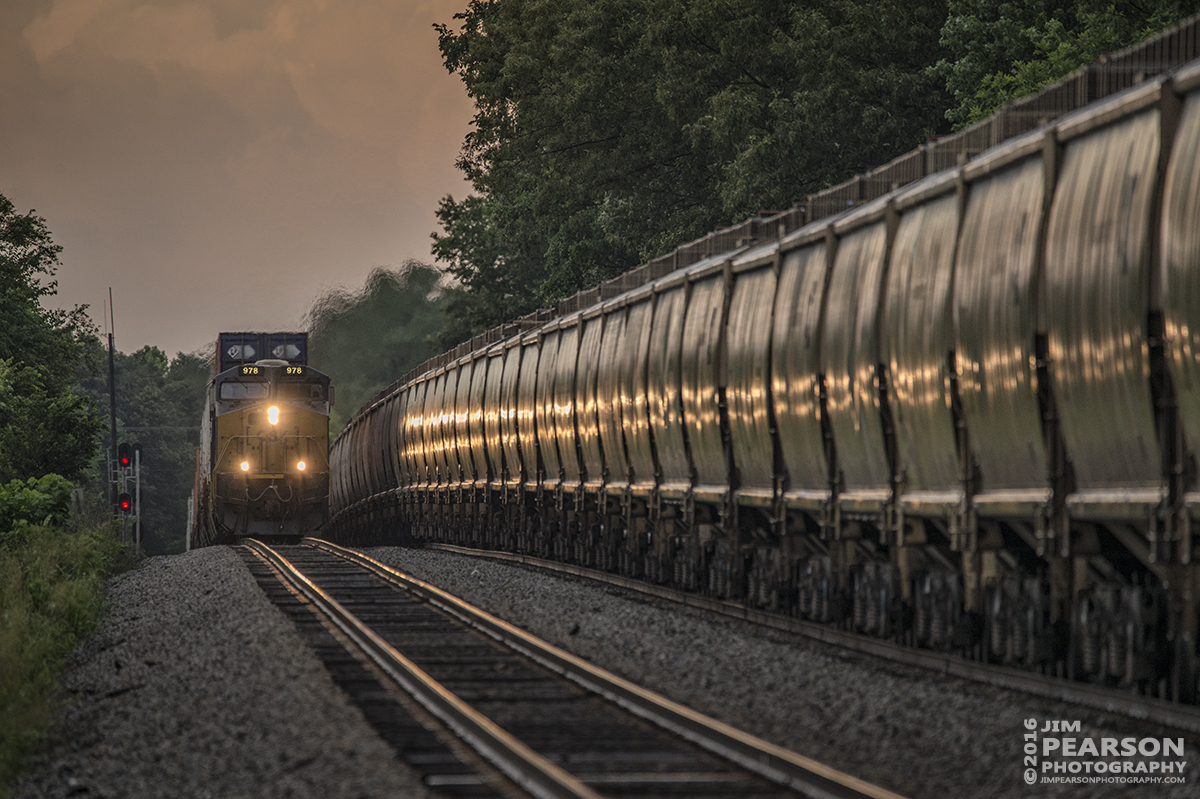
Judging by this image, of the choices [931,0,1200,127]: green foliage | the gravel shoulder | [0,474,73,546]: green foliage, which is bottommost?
the gravel shoulder

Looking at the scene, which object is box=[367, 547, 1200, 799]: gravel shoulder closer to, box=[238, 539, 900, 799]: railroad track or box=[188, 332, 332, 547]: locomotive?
box=[238, 539, 900, 799]: railroad track

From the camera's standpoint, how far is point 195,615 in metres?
17.2

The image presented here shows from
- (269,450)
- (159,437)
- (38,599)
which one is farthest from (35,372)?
(159,437)

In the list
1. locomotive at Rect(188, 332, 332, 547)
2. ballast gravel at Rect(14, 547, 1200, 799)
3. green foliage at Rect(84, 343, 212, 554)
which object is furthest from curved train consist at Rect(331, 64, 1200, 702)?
green foliage at Rect(84, 343, 212, 554)

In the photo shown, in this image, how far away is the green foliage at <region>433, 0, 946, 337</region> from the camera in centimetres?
3941

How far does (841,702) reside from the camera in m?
10.3

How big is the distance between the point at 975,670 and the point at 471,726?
4315 mm

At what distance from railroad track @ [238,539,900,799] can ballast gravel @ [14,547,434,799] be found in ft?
1.13

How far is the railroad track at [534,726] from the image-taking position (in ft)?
25.0

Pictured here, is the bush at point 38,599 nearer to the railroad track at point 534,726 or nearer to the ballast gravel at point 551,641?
the ballast gravel at point 551,641

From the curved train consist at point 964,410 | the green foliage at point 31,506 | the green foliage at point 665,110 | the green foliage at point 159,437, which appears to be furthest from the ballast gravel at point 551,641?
the green foliage at point 159,437

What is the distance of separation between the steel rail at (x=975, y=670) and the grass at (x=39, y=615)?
7047 millimetres

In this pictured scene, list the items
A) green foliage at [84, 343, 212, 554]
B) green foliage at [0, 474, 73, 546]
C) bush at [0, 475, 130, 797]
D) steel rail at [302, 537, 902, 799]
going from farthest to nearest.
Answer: green foliage at [84, 343, 212, 554] → green foliage at [0, 474, 73, 546] → bush at [0, 475, 130, 797] → steel rail at [302, 537, 902, 799]

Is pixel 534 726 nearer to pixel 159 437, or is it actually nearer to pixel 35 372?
pixel 35 372
